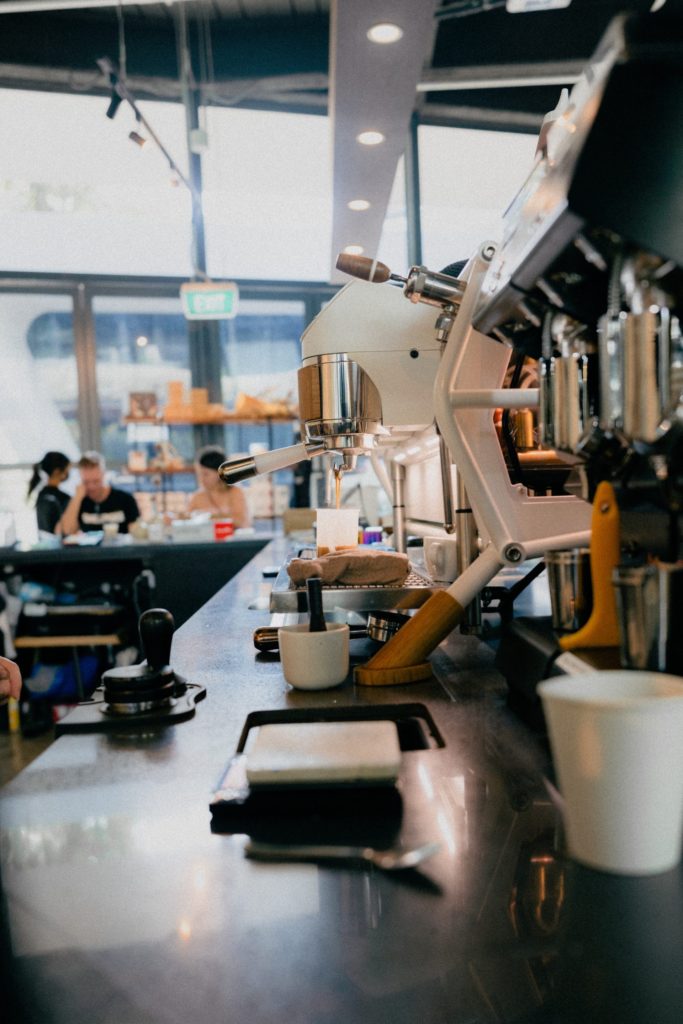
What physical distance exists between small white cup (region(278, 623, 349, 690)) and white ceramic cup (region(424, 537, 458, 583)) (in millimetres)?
485

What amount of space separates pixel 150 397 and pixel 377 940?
6.20 m

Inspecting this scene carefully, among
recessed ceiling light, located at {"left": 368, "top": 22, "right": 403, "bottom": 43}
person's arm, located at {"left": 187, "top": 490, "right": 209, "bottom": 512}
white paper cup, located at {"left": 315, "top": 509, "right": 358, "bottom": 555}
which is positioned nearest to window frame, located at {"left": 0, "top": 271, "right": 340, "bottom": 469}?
person's arm, located at {"left": 187, "top": 490, "right": 209, "bottom": 512}

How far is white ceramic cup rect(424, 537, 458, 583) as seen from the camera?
1442mm

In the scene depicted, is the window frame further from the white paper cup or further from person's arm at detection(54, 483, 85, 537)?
the white paper cup

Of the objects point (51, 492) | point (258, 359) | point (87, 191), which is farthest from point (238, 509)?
point (87, 191)

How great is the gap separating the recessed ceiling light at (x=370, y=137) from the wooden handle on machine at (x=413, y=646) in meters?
3.37

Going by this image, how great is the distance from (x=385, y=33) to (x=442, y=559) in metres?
2.33

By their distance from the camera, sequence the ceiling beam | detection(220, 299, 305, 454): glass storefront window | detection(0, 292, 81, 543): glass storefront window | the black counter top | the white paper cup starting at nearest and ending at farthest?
1. the white paper cup
2. the ceiling beam
3. the black counter top
4. detection(0, 292, 81, 543): glass storefront window
5. detection(220, 299, 305, 454): glass storefront window

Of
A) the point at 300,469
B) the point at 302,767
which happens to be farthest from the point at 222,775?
the point at 300,469

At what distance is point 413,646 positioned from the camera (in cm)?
99

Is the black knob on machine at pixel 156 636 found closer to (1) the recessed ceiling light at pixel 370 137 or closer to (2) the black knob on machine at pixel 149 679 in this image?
(2) the black knob on machine at pixel 149 679

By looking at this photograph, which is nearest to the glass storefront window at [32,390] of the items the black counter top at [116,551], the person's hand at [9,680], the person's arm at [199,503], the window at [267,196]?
the window at [267,196]

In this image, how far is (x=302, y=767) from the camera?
60 cm

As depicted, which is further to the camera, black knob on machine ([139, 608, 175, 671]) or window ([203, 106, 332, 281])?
window ([203, 106, 332, 281])
